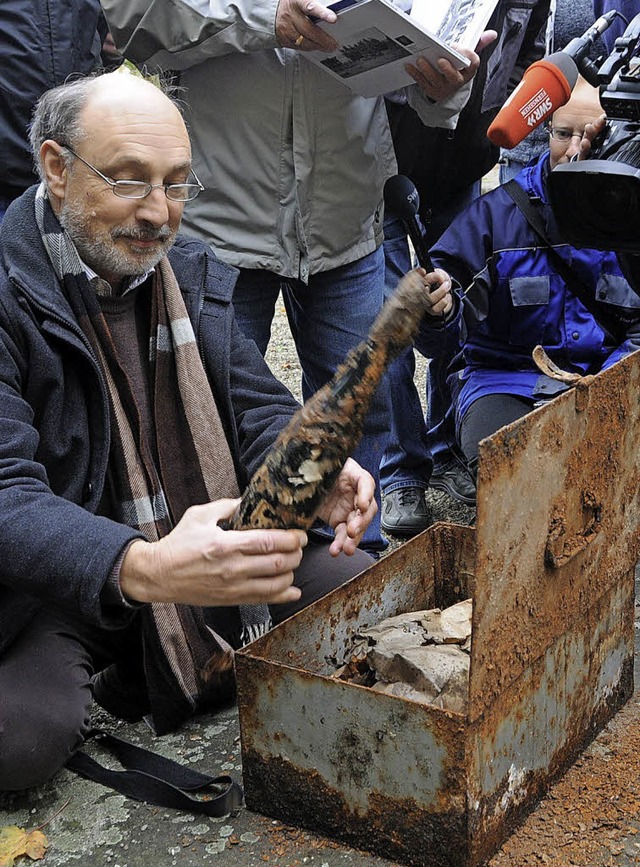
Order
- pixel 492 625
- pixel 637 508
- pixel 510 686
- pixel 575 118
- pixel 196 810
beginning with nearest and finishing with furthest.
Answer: pixel 492 625
pixel 510 686
pixel 196 810
pixel 637 508
pixel 575 118

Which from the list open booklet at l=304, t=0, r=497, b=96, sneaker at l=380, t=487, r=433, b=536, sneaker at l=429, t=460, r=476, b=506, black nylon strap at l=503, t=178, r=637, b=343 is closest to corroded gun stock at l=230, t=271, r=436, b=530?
open booklet at l=304, t=0, r=497, b=96

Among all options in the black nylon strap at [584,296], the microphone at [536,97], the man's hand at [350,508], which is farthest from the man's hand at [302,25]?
the man's hand at [350,508]

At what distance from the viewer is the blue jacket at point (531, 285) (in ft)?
12.0

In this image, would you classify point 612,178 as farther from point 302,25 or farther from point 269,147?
point 269,147

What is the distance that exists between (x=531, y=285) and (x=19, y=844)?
234 cm

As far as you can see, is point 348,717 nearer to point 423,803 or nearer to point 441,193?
point 423,803

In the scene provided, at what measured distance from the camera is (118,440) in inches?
103

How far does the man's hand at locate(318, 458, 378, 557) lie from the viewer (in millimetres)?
2494

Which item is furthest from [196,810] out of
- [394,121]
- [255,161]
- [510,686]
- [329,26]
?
[394,121]

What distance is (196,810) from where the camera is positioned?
2.39m

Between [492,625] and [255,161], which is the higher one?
[255,161]

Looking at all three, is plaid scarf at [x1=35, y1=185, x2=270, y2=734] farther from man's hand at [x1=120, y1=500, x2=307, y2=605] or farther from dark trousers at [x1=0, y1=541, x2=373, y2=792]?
man's hand at [x1=120, y1=500, x2=307, y2=605]

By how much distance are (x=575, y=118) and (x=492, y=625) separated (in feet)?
6.88

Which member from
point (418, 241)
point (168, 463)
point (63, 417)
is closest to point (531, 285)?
point (418, 241)
